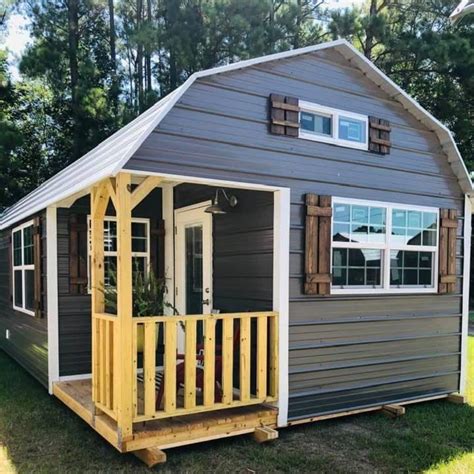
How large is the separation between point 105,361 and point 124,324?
0.56 m

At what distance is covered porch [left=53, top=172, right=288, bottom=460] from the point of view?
3.55 metres

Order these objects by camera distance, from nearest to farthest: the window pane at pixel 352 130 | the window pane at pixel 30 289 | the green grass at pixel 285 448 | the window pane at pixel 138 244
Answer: the green grass at pixel 285 448 → the window pane at pixel 352 130 → the window pane at pixel 138 244 → the window pane at pixel 30 289

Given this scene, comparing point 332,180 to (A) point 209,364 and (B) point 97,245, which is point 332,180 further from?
(B) point 97,245

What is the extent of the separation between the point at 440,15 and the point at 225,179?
11.8m

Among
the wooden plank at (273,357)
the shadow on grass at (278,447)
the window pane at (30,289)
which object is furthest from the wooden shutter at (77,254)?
the wooden plank at (273,357)

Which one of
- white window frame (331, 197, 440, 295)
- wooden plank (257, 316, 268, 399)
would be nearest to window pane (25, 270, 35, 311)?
wooden plank (257, 316, 268, 399)

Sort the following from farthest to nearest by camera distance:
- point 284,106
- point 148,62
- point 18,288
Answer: point 148,62 < point 18,288 < point 284,106

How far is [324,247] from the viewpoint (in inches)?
177

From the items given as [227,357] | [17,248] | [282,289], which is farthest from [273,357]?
[17,248]

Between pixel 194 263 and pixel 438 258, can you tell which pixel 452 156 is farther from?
pixel 194 263

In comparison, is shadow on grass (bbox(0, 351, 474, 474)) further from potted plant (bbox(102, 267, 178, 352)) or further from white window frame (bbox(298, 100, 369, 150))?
white window frame (bbox(298, 100, 369, 150))

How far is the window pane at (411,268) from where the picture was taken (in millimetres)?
5082

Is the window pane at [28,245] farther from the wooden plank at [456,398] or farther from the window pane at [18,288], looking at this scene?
the wooden plank at [456,398]

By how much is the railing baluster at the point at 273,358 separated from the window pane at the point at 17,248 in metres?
4.06
